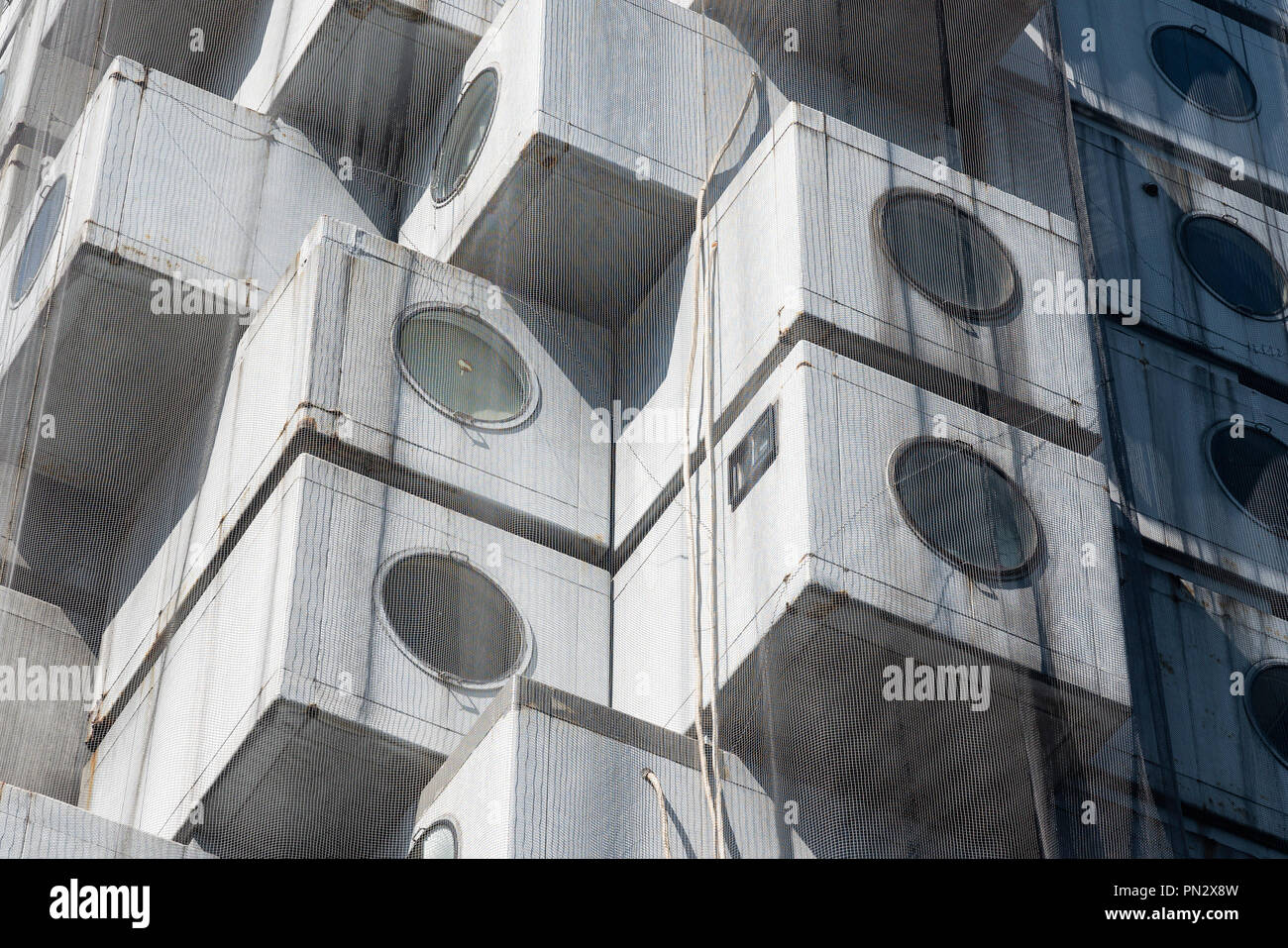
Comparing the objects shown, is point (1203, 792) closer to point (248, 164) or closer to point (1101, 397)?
point (1101, 397)

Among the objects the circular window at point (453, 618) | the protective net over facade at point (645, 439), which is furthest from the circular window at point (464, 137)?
the circular window at point (453, 618)

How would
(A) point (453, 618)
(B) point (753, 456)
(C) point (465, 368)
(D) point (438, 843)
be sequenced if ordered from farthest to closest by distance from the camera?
1. (C) point (465, 368)
2. (A) point (453, 618)
3. (B) point (753, 456)
4. (D) point (438, 843)

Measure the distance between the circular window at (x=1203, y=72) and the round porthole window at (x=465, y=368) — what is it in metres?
7.86

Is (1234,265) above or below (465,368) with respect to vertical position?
above

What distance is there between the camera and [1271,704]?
52.5 feet

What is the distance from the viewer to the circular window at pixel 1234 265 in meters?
19.1

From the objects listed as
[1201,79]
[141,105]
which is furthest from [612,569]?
[1201,79]

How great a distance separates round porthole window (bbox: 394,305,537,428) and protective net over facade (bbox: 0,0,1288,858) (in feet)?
0.14

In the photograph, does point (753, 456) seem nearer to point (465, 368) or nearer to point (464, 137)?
point (465, 368)

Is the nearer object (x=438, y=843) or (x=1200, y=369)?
(x=438, y=843)

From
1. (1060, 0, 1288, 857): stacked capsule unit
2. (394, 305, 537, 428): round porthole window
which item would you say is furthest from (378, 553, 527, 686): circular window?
(1060, 0, 1288, 857): stacked capsule unit

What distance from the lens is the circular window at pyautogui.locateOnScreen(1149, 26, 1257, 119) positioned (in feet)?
64.9

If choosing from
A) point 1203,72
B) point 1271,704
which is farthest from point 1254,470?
point 1203,72

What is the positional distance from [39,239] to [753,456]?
8419 millimetres
